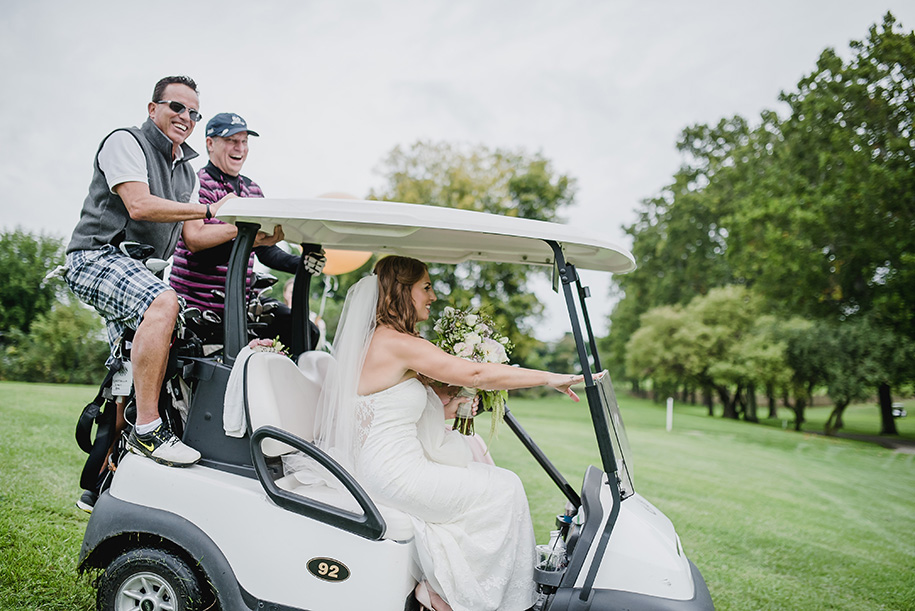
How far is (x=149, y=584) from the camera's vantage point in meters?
2.65

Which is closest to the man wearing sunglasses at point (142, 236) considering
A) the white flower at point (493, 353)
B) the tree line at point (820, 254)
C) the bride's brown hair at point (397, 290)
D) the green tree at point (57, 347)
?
the bride's brown hair at point (397, 290)

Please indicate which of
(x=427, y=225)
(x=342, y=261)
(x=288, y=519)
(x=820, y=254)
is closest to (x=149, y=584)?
(x=288, y=519)

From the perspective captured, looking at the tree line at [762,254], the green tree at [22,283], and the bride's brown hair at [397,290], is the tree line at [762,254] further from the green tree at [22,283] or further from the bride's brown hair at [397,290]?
the bride's brown hair at [397,290]

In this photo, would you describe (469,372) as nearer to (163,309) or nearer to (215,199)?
(163,309)

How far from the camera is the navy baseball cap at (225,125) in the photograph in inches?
137

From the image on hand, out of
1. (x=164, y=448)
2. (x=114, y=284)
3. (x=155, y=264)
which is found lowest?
(x=164, y=448)

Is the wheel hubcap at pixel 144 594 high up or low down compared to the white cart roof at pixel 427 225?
down

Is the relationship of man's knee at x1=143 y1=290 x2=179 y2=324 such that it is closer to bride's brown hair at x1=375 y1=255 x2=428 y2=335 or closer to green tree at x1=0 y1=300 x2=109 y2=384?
bride's brown hair at x1=375 y1=255 x2=428 y2=335

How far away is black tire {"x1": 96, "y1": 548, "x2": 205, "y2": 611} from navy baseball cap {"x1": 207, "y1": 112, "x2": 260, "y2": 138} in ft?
6.90

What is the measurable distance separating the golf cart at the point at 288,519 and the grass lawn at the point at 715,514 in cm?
109

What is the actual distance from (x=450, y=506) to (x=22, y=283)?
14.1 m

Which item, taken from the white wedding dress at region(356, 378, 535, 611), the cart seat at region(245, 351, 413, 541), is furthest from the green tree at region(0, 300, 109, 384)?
the white wedding dress at region(356, 378, 535, 611)

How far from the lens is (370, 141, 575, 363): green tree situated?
24.1 m

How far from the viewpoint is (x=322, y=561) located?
8.12 ft
